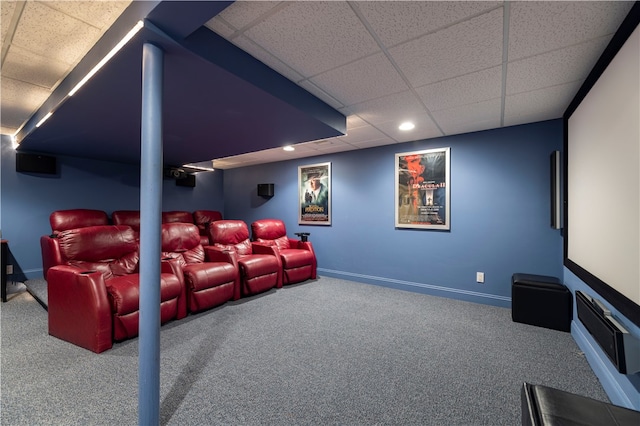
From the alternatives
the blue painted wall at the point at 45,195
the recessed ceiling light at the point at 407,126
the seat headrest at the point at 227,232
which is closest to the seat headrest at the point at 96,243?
the seat headrest at the point at 227,232

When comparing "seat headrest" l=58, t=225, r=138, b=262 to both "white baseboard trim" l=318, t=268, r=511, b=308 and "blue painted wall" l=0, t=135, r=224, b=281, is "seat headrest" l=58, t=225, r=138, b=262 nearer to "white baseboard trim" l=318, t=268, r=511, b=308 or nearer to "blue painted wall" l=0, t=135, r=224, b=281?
"blue painted wall" l=0, t=135, r=224, b=281

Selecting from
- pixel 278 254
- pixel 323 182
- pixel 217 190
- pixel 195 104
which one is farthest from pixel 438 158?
pixel 217 190

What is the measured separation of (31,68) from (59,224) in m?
2.46

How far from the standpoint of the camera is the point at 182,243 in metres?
3.78

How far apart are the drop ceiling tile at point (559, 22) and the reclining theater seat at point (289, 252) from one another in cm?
365

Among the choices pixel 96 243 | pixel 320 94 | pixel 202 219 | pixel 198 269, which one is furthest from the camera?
pixel 202 219

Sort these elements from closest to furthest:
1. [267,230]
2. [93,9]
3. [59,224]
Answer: [93,9] < [59,224] < [267,230]

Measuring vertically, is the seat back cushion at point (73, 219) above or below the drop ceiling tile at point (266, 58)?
below

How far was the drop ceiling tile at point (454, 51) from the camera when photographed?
1.61 metres

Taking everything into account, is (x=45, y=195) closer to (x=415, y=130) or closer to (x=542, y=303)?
(x=415, y=130)

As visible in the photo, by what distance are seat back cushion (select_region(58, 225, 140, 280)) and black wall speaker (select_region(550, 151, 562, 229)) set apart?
16.0 ft

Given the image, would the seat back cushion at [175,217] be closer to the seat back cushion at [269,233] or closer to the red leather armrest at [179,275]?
the seat back cushion at [269,233]

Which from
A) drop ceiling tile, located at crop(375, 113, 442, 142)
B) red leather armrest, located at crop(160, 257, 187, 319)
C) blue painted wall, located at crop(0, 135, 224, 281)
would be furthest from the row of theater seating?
drop ceiling tile, located at crop(375, 113, 442, 142)

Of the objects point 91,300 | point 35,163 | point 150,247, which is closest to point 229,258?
point 91,300
